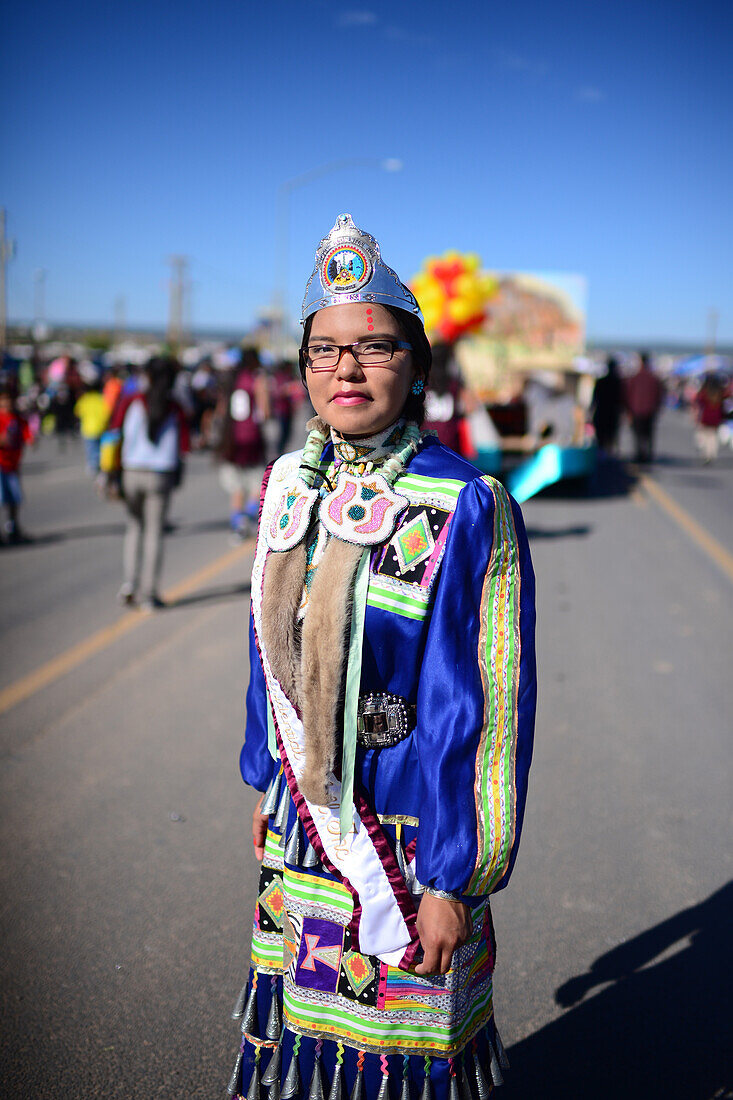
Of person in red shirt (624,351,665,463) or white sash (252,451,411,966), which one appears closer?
white sash (252,451,411,966)

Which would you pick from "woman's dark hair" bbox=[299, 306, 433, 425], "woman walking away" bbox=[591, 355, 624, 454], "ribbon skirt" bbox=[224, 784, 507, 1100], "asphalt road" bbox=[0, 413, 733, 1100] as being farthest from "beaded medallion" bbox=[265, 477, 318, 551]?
"woman walking away" bbox=[591, 355, 624, 454]

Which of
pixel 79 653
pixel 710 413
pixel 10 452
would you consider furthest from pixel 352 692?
pixel 710 413

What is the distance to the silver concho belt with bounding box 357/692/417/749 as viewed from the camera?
1627 millimetres

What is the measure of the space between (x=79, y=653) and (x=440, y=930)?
4540 millimetres

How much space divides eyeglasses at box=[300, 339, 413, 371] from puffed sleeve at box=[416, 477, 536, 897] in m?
0.29

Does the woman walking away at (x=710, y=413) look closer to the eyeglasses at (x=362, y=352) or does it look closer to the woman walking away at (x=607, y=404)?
the woman walking away at (x=607, y=404)

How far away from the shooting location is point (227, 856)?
11.1 feet

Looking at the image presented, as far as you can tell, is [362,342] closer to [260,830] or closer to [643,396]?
[260,830]

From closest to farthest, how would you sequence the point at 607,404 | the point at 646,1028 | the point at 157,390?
1. the point at 646,1028
2. the point at 157,390
3. the point at 607,404

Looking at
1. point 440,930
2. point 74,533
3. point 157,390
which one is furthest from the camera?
point 74,533

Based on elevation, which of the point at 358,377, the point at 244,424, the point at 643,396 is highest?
→ the point at 643,396

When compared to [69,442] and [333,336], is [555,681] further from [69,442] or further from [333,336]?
[69,442]

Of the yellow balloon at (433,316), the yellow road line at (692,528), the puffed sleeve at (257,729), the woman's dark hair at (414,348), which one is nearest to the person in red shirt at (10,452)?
the yellow balloon at (433,316)

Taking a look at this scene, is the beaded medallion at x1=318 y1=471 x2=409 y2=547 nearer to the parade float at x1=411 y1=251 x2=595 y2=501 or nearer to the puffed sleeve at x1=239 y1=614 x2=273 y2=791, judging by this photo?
the puffed sleeve at x1=239 y1=614 x2=273 y2=791
